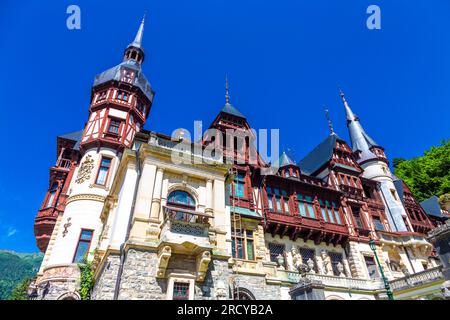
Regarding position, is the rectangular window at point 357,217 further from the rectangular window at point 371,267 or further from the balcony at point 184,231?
the balcony at point 184,231

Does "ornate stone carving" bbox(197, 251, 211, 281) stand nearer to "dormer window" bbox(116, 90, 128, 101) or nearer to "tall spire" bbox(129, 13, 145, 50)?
"dormer window" bbox(116, 90, 128, 101)

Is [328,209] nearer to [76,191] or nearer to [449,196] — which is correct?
[449,196]

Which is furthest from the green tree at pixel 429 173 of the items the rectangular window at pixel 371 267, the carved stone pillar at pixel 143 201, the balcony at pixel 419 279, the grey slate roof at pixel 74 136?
the grey slate roof at pixel 74 136

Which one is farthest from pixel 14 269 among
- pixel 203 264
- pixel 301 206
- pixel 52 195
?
pixel 203 264

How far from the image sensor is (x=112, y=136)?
81.5ft

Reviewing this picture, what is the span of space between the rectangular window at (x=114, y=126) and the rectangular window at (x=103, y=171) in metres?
2.95

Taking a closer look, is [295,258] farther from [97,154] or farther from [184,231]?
[97,154]

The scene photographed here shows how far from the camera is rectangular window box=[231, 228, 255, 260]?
717 inches

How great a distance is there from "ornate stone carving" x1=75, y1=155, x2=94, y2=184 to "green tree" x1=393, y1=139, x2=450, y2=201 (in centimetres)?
4123

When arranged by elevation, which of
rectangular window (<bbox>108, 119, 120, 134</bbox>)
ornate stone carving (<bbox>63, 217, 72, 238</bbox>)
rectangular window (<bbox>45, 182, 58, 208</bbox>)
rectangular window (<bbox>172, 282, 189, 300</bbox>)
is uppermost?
rectangular window (<bbox>108, 119, 120, 134</bbox>)

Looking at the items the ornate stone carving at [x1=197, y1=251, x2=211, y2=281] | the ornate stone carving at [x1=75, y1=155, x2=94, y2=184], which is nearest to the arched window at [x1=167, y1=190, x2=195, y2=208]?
the ornate stone carving at [x1=197, y1=251, x2=211, y2=281]

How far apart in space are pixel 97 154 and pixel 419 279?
1042 inches
